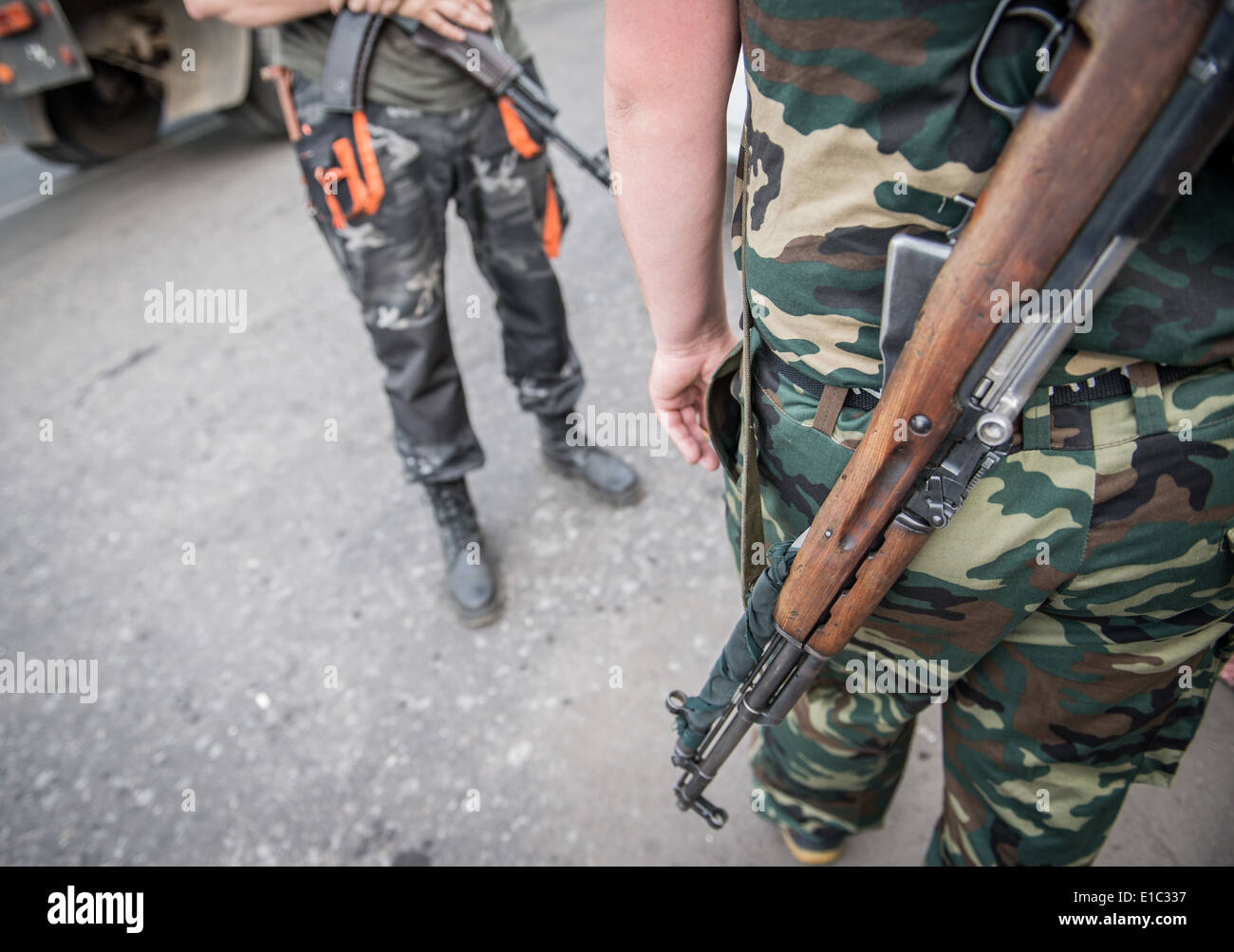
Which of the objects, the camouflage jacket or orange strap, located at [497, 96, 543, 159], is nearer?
the camouflage jacket

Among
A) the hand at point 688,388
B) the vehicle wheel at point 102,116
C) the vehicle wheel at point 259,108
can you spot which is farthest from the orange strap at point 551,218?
the vehicle wheel at point 102,116

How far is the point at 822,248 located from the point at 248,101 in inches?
224

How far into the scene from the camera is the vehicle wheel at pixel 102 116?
521 cm

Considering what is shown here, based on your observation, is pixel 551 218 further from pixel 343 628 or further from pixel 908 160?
pixel 908 160

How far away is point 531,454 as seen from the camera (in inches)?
103

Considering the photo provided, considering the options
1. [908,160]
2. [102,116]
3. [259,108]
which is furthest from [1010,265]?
[102,116]

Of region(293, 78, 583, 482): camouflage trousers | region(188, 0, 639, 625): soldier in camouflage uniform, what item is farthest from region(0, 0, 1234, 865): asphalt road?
region(293, 78, 583, 482): camouflage trousers

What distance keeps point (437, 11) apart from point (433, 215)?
0.44 m

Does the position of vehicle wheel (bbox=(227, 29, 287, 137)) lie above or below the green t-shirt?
below

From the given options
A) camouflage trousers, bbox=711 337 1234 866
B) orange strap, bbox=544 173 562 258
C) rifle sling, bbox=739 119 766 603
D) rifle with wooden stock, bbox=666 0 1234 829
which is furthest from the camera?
orange strap, bbox=544 173 562 258

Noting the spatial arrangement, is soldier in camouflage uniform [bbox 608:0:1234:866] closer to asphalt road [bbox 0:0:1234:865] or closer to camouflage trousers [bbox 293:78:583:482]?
asphalt road [bbox 0:0:1234:865]

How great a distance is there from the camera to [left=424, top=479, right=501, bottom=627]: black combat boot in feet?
6.97
